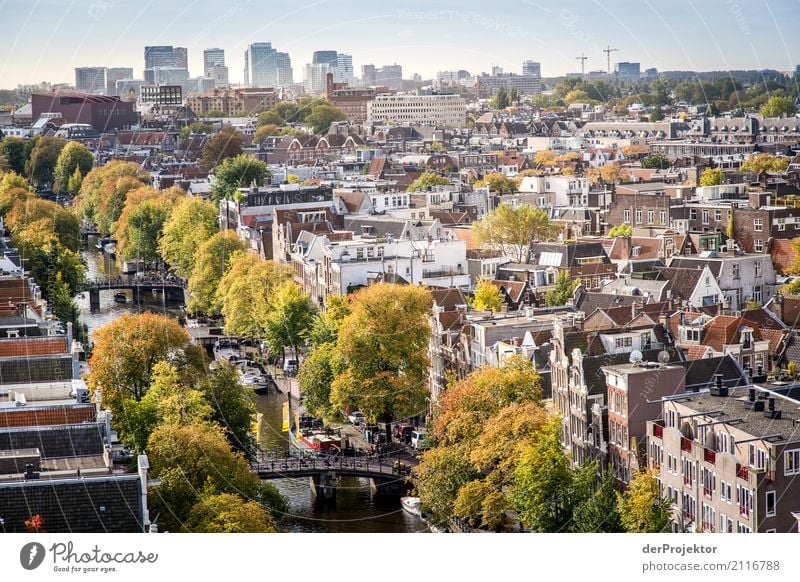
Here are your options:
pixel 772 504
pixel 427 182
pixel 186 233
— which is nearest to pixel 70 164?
pixel 427 182

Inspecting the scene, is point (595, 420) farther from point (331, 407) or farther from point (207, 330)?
point (207, 330)

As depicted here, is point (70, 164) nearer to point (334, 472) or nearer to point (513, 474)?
point (334, 472)

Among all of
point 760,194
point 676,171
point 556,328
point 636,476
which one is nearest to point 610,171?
point 676,171

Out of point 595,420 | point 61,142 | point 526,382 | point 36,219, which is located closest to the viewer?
point 595,420

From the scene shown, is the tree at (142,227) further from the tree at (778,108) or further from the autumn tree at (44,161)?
the tree at (778,108)

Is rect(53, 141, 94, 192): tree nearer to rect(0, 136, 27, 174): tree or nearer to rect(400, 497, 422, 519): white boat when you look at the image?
rect(0, 136, 27, 174): tree

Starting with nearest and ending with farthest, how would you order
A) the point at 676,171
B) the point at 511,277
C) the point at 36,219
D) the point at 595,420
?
the point at 595,420, the point at 511,277, the point at 36,219, the point at 676,171

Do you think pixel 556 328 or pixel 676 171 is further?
pixel 676 171

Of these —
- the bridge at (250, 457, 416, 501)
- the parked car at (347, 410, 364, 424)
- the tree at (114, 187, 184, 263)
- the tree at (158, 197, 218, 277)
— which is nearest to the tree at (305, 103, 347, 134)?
the tree at (114, 187, 184, 263)
